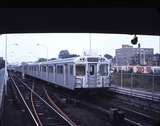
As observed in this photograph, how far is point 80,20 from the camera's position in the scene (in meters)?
13.2

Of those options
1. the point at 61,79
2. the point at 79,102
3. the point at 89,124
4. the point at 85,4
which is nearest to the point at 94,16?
the point at 85,4

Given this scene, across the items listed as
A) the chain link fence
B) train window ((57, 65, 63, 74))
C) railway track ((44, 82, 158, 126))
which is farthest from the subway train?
the chain link fence

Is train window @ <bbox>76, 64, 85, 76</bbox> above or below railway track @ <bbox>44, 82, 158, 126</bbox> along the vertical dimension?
above

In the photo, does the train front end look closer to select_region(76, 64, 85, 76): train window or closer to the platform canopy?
select_region(76, 64, 85, 76): train window

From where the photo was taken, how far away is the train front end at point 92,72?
25469 millimetres

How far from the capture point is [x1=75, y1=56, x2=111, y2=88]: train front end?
25469mm

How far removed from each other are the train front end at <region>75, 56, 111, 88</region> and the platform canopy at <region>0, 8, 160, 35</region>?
370 inches

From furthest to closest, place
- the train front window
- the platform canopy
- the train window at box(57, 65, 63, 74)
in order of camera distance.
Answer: the train window at box(57, 65, 63, 74)
the train front window
the platform canopy

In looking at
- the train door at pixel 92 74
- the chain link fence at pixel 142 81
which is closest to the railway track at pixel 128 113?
the train door at pixel 92 74

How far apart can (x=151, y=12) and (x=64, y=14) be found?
2609 mm

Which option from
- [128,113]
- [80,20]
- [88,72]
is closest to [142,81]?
[88,72]

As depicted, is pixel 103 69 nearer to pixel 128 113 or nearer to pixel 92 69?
pixel 92 69

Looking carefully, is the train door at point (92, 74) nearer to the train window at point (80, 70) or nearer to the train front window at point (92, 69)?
the train front window at point (92, 69)

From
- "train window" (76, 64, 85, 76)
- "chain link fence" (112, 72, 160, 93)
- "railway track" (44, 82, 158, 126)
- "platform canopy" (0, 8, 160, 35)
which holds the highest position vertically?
"platform canopy" (0, 8, 160, 35)
